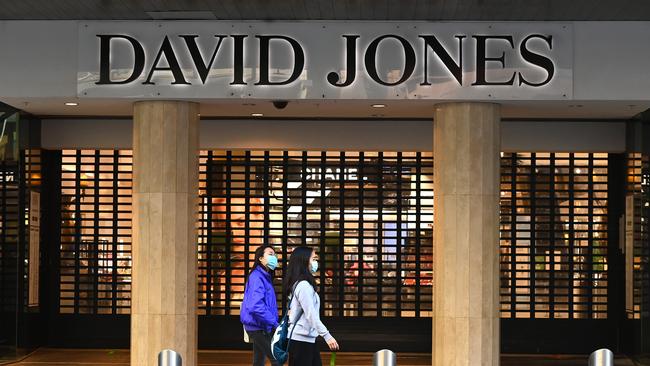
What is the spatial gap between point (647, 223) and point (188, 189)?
603 cm

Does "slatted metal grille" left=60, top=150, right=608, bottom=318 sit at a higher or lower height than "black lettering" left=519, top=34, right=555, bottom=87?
lower

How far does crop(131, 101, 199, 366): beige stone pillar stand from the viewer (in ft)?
44.3

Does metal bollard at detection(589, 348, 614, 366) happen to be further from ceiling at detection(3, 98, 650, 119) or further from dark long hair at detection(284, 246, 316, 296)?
ceiling at detection(3, 98, 650, 119)

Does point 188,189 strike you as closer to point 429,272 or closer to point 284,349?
point 284,349

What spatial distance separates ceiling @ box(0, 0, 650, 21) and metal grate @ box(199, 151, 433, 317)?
4.37 m

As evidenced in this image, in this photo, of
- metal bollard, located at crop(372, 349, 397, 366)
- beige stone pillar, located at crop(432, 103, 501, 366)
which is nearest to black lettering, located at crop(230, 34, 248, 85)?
beige stone pillar, located at crop(432, 103, 501, 366)

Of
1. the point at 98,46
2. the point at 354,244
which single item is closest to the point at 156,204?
the point at 98,46

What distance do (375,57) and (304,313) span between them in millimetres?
3962

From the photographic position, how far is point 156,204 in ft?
44.4

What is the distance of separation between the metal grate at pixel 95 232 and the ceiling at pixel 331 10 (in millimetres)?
4449

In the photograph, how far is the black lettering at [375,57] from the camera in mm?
13375

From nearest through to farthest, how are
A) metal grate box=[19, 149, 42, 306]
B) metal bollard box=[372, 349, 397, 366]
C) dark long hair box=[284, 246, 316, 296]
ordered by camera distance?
metal bollard box=[372, 349, 397, 366] < dark long hair box=[284, 246, 316, 296] < metal grate box=[19, 149, 42, 306]

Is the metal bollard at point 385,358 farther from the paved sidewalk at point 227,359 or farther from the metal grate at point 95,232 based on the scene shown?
the metal grate at point 95,232

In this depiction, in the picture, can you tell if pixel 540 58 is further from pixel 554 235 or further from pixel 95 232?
pixel 95 232
